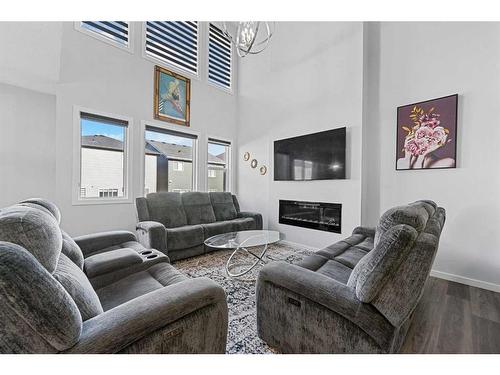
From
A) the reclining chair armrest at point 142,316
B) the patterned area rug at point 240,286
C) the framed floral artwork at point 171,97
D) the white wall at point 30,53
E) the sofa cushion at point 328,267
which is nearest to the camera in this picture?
the reclining chair armrest at point 142,316

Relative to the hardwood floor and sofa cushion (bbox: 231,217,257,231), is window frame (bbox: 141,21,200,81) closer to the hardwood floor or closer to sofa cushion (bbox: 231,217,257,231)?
sofa cushion (bbox: 231,217,257,231)

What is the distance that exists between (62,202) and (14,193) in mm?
789

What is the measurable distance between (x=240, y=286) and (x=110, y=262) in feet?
4.24

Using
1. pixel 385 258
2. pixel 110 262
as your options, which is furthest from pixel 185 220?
pixel 385 258

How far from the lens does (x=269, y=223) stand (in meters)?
4.56

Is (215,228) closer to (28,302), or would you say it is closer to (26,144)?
(28,302)

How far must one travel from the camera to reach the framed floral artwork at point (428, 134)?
2639mm

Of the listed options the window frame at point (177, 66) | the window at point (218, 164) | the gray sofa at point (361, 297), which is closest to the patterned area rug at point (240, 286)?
the gray sofa at point (361, 297)

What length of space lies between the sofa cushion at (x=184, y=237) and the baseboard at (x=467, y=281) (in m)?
3.14

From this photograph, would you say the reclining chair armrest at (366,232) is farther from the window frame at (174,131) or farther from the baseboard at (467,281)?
the window frame at (174,131)

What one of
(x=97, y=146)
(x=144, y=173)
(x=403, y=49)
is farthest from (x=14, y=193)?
(x=403, y=49)

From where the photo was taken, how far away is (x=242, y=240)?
2727 millimetres
